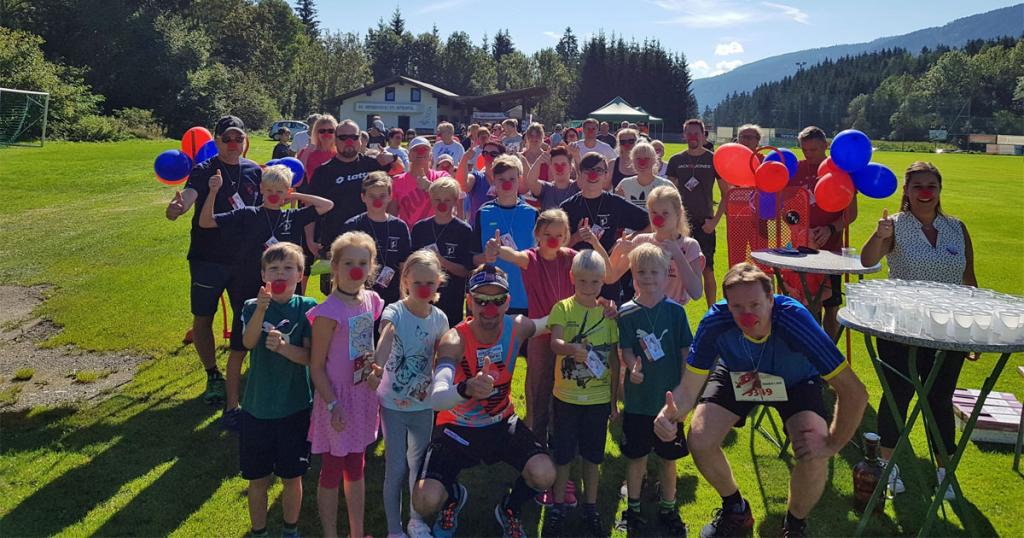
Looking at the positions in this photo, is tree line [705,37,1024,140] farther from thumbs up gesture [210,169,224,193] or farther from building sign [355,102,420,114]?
thumbs up gesture [210,169,224,193]

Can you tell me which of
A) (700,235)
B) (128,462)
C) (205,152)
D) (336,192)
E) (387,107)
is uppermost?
(387,107)

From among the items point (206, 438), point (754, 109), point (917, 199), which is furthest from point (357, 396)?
point (754, 109)

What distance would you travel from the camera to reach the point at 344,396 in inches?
145

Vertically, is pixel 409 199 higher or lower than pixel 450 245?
higher

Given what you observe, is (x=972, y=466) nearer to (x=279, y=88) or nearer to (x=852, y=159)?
(x=852, y=159)

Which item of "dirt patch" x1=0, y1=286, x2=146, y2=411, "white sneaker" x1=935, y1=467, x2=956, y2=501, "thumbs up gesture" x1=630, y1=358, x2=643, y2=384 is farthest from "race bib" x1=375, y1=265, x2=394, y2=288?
"white sneaker" x1=935, y1=467, x2=956, y2=501

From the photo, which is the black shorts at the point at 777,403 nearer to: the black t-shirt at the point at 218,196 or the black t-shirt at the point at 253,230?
the black t-shirt at the point at 253,230

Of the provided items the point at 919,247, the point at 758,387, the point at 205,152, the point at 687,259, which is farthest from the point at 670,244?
the point at 205,152

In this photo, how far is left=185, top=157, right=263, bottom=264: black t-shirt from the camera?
5.20 m

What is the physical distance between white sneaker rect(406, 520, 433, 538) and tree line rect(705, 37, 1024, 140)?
85.7 meters

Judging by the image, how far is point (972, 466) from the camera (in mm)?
4594

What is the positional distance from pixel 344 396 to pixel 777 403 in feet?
8.18

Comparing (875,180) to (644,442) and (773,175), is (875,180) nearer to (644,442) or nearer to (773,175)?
(773,175)

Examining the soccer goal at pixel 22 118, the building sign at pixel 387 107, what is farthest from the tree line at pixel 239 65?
the building sign at pixel 387 107
